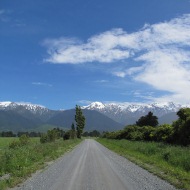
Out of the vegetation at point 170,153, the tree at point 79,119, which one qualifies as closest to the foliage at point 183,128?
the vegetation at point 170,153

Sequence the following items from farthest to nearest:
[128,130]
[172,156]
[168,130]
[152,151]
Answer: [128,130]
[168,130]
[152,151]
[172,156]

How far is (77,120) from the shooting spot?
428 feet

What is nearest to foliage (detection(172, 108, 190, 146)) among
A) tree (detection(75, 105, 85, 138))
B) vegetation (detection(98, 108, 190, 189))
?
vegetation (detection(98, 108, 190, 189))

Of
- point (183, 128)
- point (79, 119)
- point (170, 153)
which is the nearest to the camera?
point (170, 153)

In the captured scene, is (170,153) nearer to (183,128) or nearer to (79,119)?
(183,128)

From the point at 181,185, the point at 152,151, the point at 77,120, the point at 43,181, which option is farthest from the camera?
the point at 77,120

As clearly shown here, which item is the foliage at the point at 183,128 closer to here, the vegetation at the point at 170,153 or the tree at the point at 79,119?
the vegetation at the point at 170,153

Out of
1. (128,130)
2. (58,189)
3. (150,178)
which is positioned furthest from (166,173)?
(128,130)

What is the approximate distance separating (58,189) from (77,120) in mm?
116659

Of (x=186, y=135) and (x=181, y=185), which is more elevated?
(x=186, y=135)

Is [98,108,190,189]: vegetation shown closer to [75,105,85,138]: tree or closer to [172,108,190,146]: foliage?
[172,108,190,146]: foliage

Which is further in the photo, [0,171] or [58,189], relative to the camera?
[0,171]

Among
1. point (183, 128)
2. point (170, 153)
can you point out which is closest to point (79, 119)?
point (183, 128)

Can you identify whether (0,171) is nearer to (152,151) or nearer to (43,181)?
(43,181)
